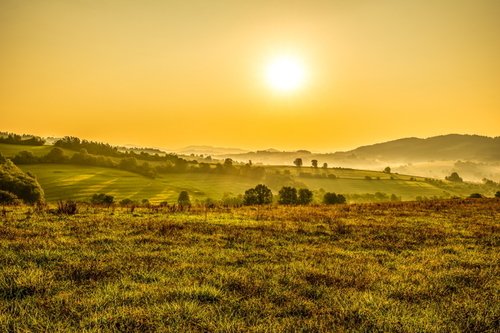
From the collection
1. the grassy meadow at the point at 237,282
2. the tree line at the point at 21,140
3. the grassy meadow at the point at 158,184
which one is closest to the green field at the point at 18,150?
the tree line at the point at 21,140

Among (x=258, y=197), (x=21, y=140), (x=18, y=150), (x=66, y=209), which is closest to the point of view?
(x=66, y=209)

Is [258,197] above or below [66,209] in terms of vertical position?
below

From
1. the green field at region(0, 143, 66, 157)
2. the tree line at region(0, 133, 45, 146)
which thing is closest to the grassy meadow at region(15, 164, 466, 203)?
the green field at region(0, 143, 66, 157)

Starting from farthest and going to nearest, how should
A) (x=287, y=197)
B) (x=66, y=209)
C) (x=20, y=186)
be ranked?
(x=287, y=197) → (x=20, y=186) → (x=66, y=209)

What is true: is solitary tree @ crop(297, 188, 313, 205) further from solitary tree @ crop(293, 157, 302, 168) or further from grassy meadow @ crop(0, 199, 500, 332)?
solitary tree @ crop(293, 157, 302, 168)

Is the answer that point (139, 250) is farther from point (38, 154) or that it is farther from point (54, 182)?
point (38, 154)

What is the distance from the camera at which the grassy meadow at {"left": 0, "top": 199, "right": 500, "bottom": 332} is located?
4336 mm

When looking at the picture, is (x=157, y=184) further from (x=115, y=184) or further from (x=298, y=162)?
(x=298, y=162)

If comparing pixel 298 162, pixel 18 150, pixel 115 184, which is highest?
pixel 18 150

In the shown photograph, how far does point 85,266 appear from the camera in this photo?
21.3 feet

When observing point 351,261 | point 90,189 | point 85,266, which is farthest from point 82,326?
point 90,189

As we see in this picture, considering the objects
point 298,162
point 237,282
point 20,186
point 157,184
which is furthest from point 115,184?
point 298,162

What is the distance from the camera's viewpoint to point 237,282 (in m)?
5.84

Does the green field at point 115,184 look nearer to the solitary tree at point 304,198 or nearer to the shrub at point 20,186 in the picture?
the shrub at point 20,186
